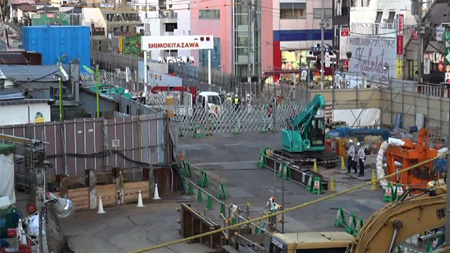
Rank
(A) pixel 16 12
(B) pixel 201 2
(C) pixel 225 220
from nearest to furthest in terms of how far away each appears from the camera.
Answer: (C) pixel 225 220 < (B) pixel 201 2 < (A) pixel 16 12

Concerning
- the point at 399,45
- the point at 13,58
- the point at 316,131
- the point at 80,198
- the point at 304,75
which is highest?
the point at 399,45

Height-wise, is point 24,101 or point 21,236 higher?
point 24,101

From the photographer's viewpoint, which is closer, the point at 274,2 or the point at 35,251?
the point at 35,251

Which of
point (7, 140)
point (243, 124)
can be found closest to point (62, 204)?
point (7, 140)

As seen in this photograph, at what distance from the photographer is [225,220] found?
24891mm

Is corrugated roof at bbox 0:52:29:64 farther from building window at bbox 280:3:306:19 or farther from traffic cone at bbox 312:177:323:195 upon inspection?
building window at bbox 280:3:306:19

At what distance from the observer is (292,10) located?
238ft

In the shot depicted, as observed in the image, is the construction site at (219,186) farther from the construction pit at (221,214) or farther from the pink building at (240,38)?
the pink building at (240,38)

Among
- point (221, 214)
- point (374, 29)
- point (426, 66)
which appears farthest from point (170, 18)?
point (221, 214)

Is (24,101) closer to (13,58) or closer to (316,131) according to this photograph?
(316,131)

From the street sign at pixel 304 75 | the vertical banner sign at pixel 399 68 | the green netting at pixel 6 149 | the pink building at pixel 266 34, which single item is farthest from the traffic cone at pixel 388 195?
the pink building at pixel 266 34

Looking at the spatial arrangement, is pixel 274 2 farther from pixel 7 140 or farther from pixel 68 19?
pixel 7 140

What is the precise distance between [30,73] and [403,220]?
26277mm

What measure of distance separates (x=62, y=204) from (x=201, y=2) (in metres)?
59.7
